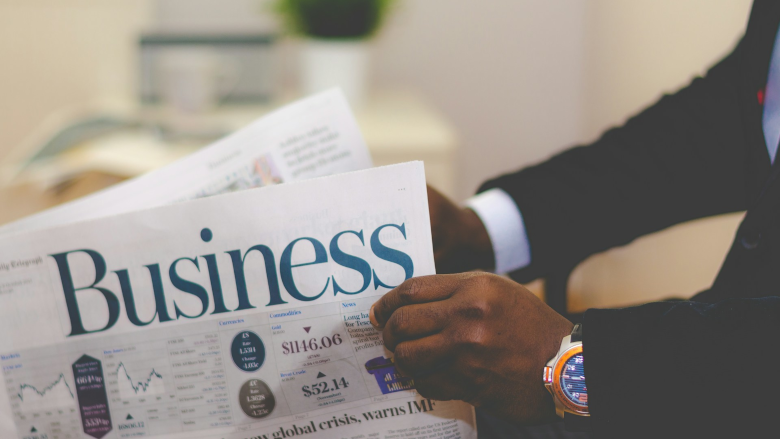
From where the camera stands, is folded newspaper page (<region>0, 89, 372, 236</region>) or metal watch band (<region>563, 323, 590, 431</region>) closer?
metal watch band (<region>563, 323, 590, 431</region>)

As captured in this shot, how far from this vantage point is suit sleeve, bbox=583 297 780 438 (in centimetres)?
36

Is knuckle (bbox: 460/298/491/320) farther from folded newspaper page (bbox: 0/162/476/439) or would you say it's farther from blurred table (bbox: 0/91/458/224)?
blurred table (bbox: 0/91/458/224)

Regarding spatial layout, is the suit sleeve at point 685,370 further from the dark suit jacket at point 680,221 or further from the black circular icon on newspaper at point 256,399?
the black circular icon on newspaper at point 256,399

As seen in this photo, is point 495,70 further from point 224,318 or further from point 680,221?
point 224,318

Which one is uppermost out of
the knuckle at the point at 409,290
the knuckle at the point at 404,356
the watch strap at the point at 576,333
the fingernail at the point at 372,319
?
the knuckle at the point at 409,290

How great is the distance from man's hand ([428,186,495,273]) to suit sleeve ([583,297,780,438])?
265 mm

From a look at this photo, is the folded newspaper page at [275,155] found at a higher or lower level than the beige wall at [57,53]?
lower

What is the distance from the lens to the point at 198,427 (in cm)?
45

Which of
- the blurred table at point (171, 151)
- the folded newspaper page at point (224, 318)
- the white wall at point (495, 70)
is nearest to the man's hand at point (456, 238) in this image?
Answer: the folded newspaper page at point (224, 318)

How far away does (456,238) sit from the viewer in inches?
26.2

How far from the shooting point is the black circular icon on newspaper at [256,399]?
17.2 inches

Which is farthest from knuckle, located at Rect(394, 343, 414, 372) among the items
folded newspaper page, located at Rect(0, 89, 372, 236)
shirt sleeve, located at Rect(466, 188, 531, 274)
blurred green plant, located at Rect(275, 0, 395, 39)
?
blurred green plant, located at Rect(275, 0, 395, 39)

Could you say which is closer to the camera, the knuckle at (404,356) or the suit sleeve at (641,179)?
the knuckle at (404,356)

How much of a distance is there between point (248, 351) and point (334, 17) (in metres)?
1.01
